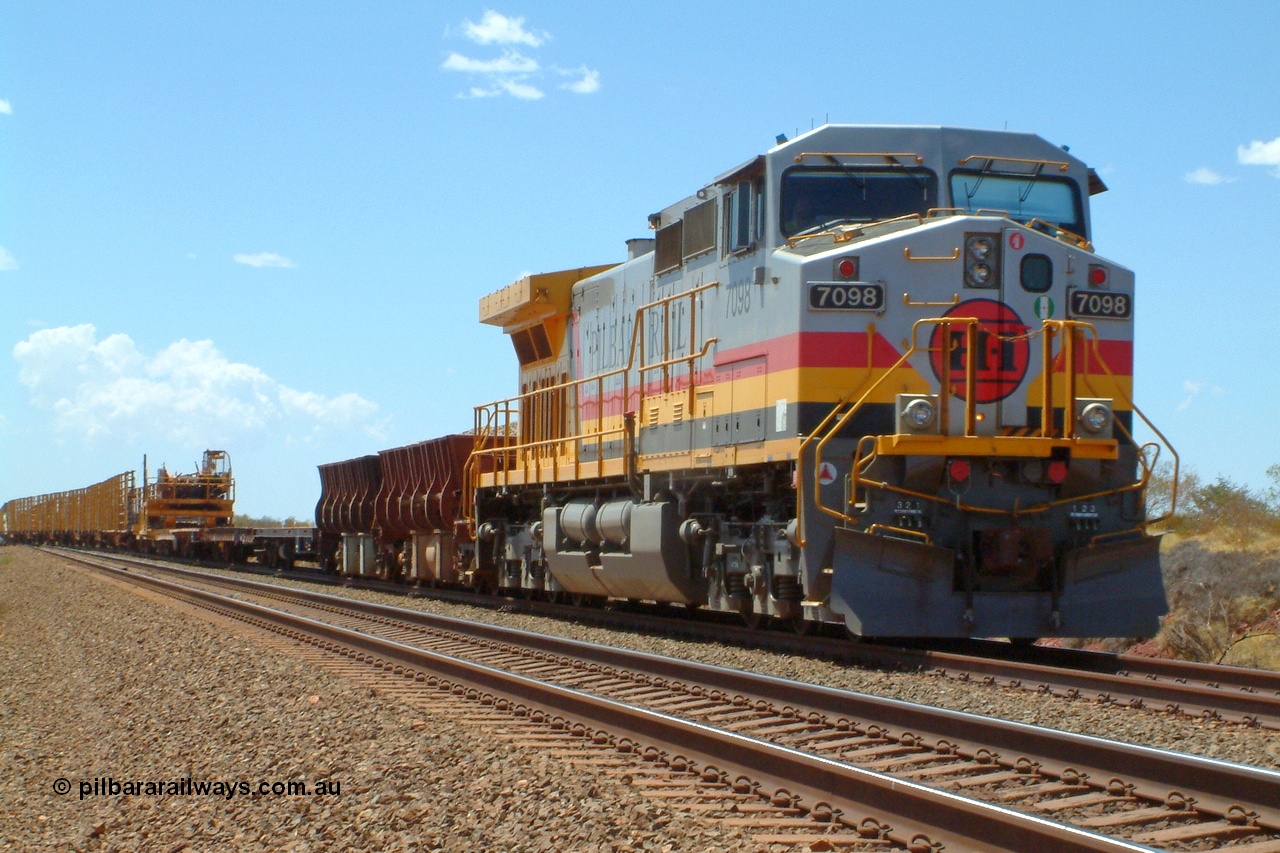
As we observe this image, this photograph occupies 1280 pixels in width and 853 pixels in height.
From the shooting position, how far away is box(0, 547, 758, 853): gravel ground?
5070 millimetres

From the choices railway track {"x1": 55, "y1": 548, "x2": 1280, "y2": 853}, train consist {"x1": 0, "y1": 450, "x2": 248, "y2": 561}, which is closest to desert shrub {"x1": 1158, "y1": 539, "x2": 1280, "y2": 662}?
railway track {"x1": 55, "y1": 548, "x2": 1280, "y2": 853}

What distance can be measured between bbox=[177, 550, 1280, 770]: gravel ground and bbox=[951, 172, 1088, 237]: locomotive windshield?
3.86 m

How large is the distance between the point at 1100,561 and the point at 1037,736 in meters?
4.26

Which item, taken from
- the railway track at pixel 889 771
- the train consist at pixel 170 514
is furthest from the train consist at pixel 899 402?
the train consist at pixel 170 514

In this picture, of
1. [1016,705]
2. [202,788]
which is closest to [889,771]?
[1016,705]

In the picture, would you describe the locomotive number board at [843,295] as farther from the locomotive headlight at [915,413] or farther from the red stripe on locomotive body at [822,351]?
the locomotive headlight at [915,413]

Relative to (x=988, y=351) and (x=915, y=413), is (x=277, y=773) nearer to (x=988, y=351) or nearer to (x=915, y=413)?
→ (x=915, y=413)

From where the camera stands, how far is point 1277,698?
23.6 feet

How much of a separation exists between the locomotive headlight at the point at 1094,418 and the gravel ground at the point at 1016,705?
2350 millimetres

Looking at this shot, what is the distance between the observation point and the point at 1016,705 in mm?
7539

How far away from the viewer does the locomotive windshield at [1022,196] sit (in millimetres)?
10516

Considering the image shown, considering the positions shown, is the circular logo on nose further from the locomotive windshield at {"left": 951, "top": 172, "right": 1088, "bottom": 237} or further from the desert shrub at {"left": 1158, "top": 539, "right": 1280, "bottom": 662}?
the desert shrub at {"left": 1158, "top": 539, "right": 1280, "bottom": 662}

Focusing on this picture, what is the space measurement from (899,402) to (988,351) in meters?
0.89

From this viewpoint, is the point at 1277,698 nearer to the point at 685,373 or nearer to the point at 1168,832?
the point at 1168,832
